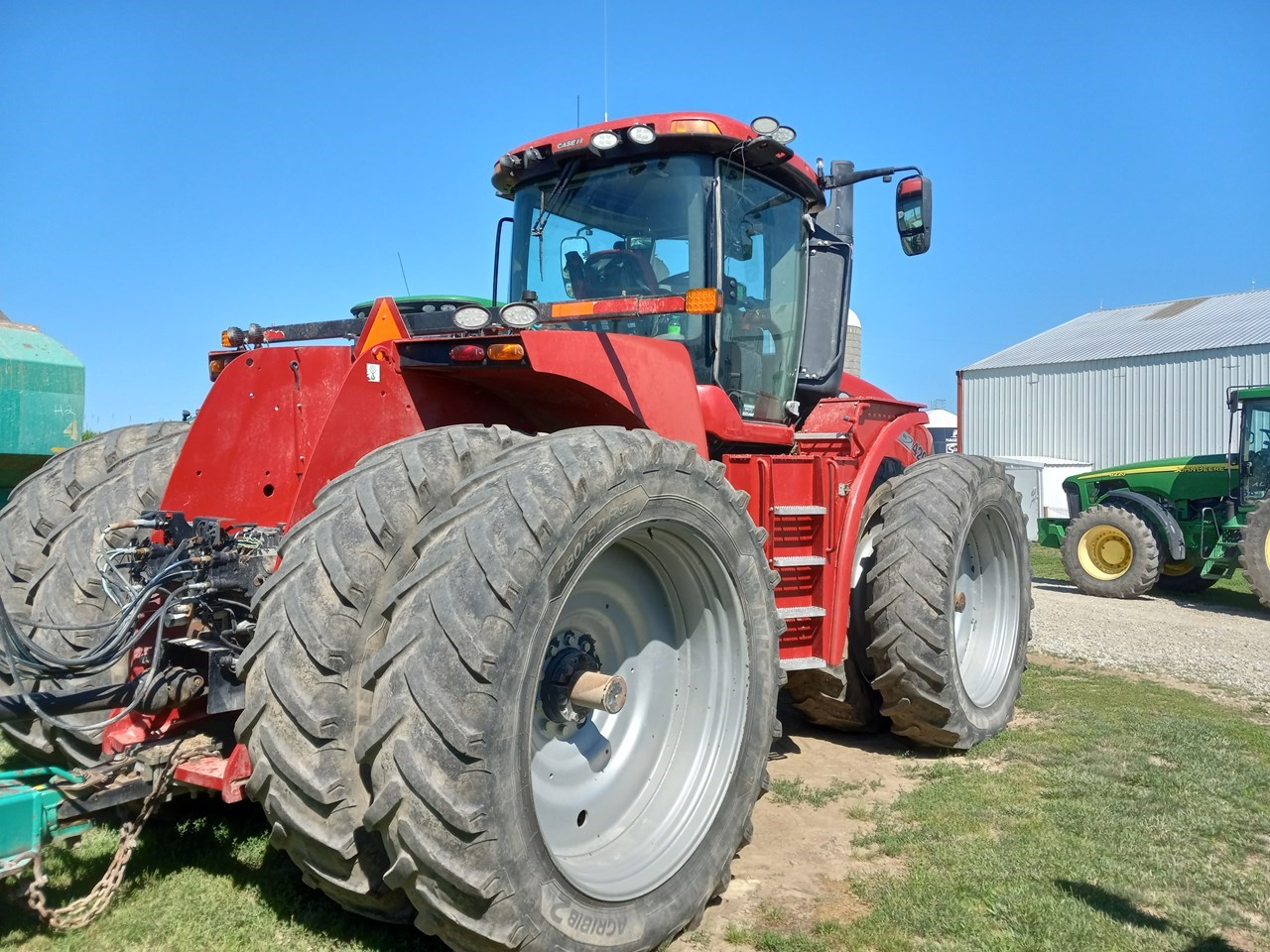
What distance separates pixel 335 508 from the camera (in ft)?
8.93

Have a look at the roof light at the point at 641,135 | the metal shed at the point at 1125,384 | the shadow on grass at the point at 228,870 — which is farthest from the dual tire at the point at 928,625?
the metal shed at the point at 1125,384

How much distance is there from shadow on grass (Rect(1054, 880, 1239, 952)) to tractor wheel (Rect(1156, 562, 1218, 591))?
1135 centimetres

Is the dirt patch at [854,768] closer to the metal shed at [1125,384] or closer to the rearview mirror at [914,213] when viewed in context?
the rearview mirror at [914,213]

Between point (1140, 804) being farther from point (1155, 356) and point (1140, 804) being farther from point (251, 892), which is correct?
point (1155, 356)

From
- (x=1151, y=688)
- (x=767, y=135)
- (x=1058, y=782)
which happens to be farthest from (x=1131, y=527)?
(x=767, y=135)

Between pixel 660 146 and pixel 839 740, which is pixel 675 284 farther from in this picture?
pixel 839 740

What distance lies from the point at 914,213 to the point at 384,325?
10.5 feet

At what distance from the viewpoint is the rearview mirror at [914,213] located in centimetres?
532

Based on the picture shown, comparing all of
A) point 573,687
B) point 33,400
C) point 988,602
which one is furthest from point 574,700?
point 33,400

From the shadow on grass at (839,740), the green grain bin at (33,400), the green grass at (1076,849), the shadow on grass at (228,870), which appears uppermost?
the green grain bin at (33,400)

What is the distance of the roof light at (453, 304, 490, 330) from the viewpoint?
10.8ft

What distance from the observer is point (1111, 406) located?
25594 mm

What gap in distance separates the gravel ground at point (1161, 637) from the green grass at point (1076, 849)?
2441mm

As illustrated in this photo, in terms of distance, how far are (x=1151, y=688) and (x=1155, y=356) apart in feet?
67.3
